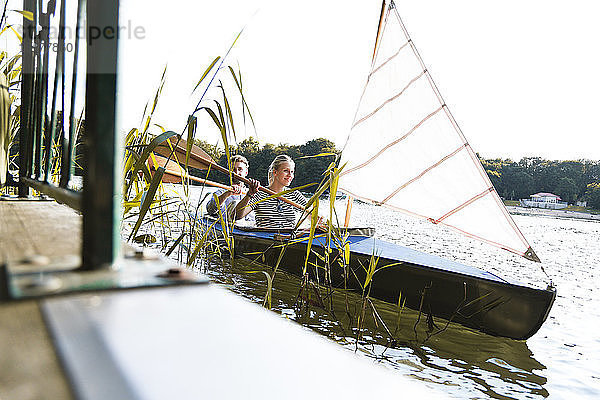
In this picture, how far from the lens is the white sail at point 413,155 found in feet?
15.2

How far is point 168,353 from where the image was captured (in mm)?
335

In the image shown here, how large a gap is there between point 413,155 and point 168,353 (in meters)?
5.20

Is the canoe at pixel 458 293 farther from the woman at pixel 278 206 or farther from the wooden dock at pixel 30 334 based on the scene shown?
the wooden dock at pixel 30 334

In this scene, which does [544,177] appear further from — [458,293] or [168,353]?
[168,353]

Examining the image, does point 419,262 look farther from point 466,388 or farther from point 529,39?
point 529,39

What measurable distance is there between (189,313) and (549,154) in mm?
52718

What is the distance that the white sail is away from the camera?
462cm

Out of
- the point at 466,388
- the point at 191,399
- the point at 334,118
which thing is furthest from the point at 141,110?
the point at 334,118

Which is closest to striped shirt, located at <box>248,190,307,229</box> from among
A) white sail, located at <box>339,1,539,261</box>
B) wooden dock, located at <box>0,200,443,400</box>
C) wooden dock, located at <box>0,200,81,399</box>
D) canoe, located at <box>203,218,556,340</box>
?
white sail, located at <box>339,1,539,261</box>

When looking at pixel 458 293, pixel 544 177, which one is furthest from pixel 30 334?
pixel 544 177

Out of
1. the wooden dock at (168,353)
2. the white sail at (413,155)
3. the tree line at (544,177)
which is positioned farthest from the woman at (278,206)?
the tree line at (544,177)

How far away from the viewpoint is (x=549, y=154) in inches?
1811

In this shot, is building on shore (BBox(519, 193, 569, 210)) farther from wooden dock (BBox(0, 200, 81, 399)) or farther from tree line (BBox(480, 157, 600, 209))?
wooden dock (BBox(0, 200, 81, 399))

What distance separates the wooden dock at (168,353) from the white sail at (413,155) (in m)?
4.43
